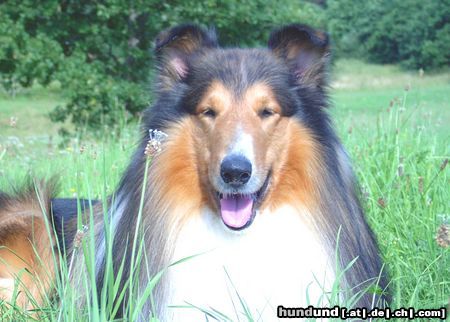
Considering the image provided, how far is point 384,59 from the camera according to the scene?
1302 inches

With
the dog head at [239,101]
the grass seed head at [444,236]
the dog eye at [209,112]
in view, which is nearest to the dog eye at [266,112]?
the dog head at [239,101]

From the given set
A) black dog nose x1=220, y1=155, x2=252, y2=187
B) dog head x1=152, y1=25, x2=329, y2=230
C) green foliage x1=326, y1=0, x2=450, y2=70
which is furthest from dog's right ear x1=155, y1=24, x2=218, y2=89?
green foliage x1=326, y1=0, x2=450, y2=70

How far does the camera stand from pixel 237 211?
323 centimetres

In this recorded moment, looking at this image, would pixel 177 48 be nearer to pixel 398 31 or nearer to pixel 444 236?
pixel 444 236

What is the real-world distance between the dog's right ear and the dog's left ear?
0.35 m

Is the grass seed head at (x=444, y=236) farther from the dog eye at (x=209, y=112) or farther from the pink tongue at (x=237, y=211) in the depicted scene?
the dog eye at (x=209, y=112)

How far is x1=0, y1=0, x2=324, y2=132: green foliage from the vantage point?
12602 millimetres

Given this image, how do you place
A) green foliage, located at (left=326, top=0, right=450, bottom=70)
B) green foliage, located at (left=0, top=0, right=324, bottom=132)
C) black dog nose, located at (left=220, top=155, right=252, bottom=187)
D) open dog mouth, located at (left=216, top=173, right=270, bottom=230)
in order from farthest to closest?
green foliage, located at (left=326, top=0, right=450, bottom=70) → green foliage, located at (left=0, top=0, right=324, bottom=132) → open dog mouth, located at (left=216, top=173, right=270, bottom=230) → black dog nose, located at (left=220, top=155, right=252, bottom=187)

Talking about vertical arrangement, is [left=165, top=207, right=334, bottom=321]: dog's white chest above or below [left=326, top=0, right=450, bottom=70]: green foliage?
below

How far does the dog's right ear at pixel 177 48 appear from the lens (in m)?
3.48

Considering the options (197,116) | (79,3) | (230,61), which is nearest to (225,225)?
(197,116)

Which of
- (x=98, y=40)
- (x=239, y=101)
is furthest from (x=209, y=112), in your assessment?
(x=98, y=40)

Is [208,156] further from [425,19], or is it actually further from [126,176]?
[425,19]

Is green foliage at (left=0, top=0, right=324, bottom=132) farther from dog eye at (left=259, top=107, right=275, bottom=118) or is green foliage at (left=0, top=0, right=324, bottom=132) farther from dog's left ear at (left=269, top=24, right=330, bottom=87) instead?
dog eye at (left=259, top=107, right=275, bottom=118)
